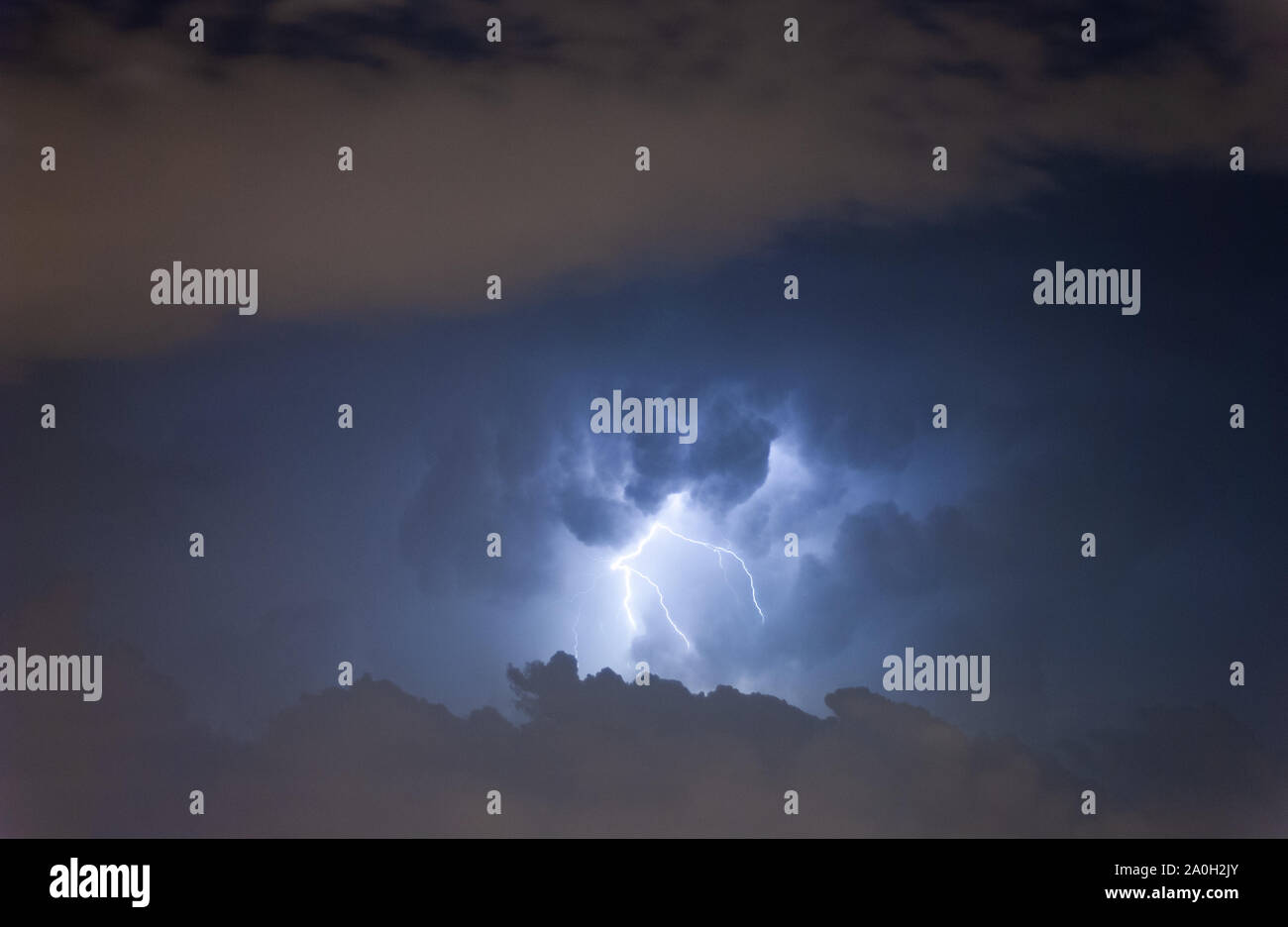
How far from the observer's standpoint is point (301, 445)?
6676 millimetres

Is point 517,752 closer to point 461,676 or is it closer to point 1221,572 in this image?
point 461,676

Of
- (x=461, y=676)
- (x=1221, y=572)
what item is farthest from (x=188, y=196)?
(x=1221, y=572)

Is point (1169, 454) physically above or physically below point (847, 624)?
above

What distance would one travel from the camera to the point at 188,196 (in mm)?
6641

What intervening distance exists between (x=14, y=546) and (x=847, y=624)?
4.99 meters

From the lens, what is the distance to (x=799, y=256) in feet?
22.0

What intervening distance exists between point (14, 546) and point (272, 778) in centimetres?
207
